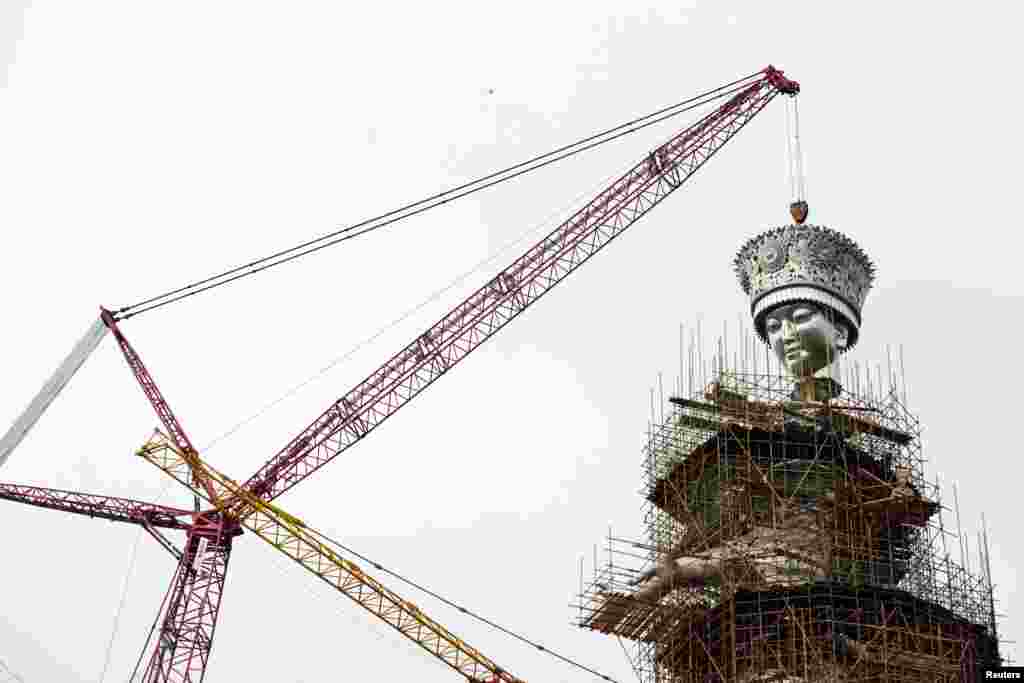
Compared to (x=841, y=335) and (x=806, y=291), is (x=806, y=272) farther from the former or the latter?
(x=841, y=335)

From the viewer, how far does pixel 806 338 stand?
7206cm

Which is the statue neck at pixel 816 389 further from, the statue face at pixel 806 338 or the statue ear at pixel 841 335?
the statue ear at pixel 841 335

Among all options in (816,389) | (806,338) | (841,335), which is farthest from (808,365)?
(841,335)

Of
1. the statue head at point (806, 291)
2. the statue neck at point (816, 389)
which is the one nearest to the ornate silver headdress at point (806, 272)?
the statue head at point (806, 291)

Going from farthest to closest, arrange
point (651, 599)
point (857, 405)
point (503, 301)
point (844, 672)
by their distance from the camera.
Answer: point (503, 301)
point (857, 405)
point (651, 599)
point (844, 672)

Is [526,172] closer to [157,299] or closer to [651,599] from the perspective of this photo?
[157,299]

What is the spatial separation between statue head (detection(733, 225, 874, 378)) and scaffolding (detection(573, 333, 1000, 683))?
5.15 feet

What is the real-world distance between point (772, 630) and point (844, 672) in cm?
295

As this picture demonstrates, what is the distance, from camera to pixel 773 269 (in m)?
73.6

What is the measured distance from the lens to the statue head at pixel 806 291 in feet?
237

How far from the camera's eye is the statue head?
72125 millimetres

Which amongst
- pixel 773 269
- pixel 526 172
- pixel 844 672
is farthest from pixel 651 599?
pixel 526 172

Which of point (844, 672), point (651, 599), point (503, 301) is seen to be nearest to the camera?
point (844, 672)

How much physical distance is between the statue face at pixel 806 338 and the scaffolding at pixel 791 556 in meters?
0.91
